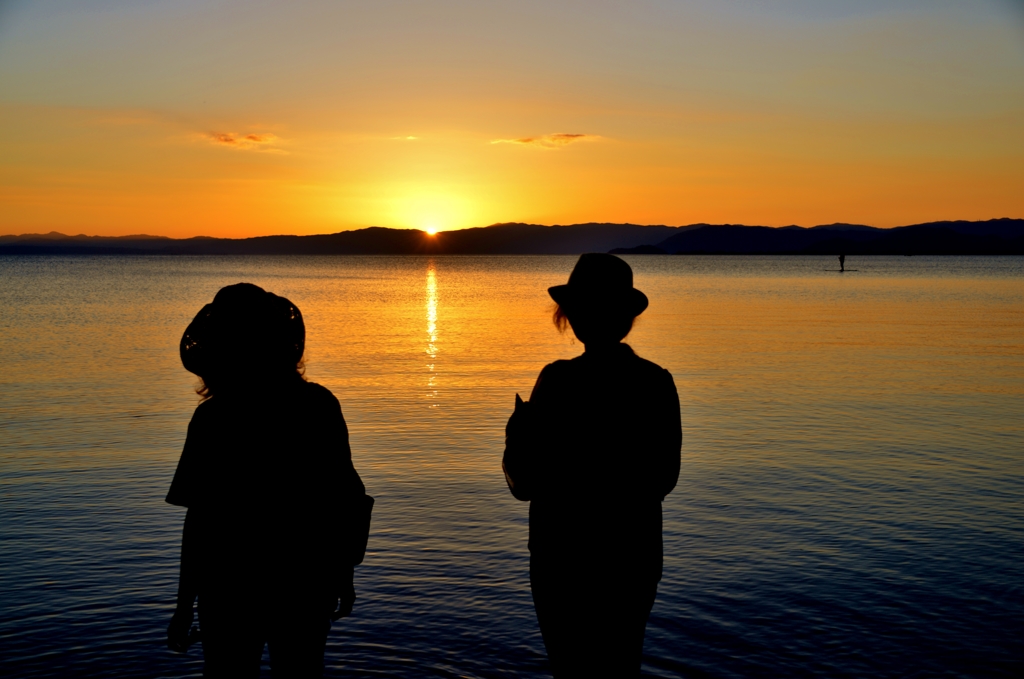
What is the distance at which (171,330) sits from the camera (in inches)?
1335

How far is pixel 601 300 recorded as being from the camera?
11.2 ft

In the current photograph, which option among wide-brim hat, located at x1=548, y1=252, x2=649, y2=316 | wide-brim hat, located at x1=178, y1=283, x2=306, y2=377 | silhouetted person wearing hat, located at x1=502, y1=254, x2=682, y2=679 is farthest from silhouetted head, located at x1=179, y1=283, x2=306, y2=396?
wide-brim hat, located at x1=548, y1=252, x2=649, y2=316

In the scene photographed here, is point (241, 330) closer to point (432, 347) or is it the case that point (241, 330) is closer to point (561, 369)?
point (561, 369)

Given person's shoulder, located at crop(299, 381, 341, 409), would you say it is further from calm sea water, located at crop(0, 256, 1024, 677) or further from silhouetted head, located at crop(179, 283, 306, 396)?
calm sea water, located at crop(0, 256, 1024, 677)

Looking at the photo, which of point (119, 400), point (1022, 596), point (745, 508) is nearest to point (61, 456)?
point (119, 400)

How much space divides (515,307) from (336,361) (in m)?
27.8

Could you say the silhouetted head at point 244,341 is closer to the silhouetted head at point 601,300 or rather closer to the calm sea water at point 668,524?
the silhouetted head at point 601,300

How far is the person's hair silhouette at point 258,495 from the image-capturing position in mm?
3262

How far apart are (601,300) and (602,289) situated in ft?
0.14

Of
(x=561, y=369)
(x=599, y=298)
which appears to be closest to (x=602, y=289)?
(x=599, y=298)

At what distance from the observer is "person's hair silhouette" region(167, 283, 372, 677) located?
326cm

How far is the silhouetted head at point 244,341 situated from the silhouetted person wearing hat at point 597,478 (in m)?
0.85

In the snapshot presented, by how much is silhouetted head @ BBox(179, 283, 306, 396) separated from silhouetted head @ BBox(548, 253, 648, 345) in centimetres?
97

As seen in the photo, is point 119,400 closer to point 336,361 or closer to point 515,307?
point 336,361
